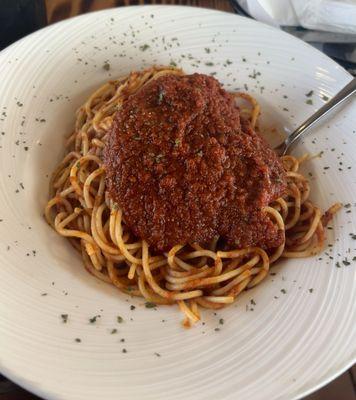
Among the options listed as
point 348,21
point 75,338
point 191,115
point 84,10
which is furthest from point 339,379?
point 84,10

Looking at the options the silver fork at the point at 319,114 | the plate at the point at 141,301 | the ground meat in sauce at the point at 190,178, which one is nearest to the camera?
the plate at the point at 141,301

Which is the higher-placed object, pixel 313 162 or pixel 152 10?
pixel 152 10

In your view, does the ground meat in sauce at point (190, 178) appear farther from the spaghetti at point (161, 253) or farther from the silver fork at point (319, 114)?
the silver fork at point (319, 114)

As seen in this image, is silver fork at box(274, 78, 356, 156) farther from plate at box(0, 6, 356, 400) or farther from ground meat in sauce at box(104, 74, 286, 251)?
ground meat in sauce at box(104, 74, 286, 251)

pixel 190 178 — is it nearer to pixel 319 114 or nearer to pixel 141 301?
pixel 141 301

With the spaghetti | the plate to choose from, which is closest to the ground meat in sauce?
the spaghetti

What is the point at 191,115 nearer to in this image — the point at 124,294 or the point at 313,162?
the point at 313,162

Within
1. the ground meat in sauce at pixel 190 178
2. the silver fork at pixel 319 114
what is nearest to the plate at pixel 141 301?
the silver fork at pixel 319 114
